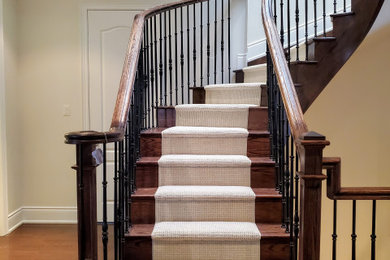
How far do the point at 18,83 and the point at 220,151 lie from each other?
2.44 m

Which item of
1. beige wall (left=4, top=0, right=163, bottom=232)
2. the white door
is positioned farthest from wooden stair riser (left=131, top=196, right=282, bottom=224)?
beige wall (left=4, top=0, right=163, bottom=232)

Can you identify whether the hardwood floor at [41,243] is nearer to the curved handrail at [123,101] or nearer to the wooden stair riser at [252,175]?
the wooden stair riser at [252,175]

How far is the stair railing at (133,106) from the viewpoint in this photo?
4.76 ft

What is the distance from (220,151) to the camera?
103 inches

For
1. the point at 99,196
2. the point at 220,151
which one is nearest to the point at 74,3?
the point at 99,196

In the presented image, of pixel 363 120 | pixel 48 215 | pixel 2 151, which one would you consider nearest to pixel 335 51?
pixel 363 120

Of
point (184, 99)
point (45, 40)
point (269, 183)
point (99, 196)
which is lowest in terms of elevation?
point (99, 196)

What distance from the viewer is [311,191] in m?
1.40

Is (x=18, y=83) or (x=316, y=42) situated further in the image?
(x=18, y=83)

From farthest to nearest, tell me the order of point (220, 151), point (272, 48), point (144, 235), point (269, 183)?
point (220, 151), point (269, 183), point (272, 48), point (144, 235)

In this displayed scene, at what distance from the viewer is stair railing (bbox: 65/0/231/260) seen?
1451mm

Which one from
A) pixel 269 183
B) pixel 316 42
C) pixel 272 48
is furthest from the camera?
pixel 316 42

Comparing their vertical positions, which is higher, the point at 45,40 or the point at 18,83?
the point at 45,40

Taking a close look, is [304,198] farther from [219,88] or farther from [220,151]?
[219,88]
